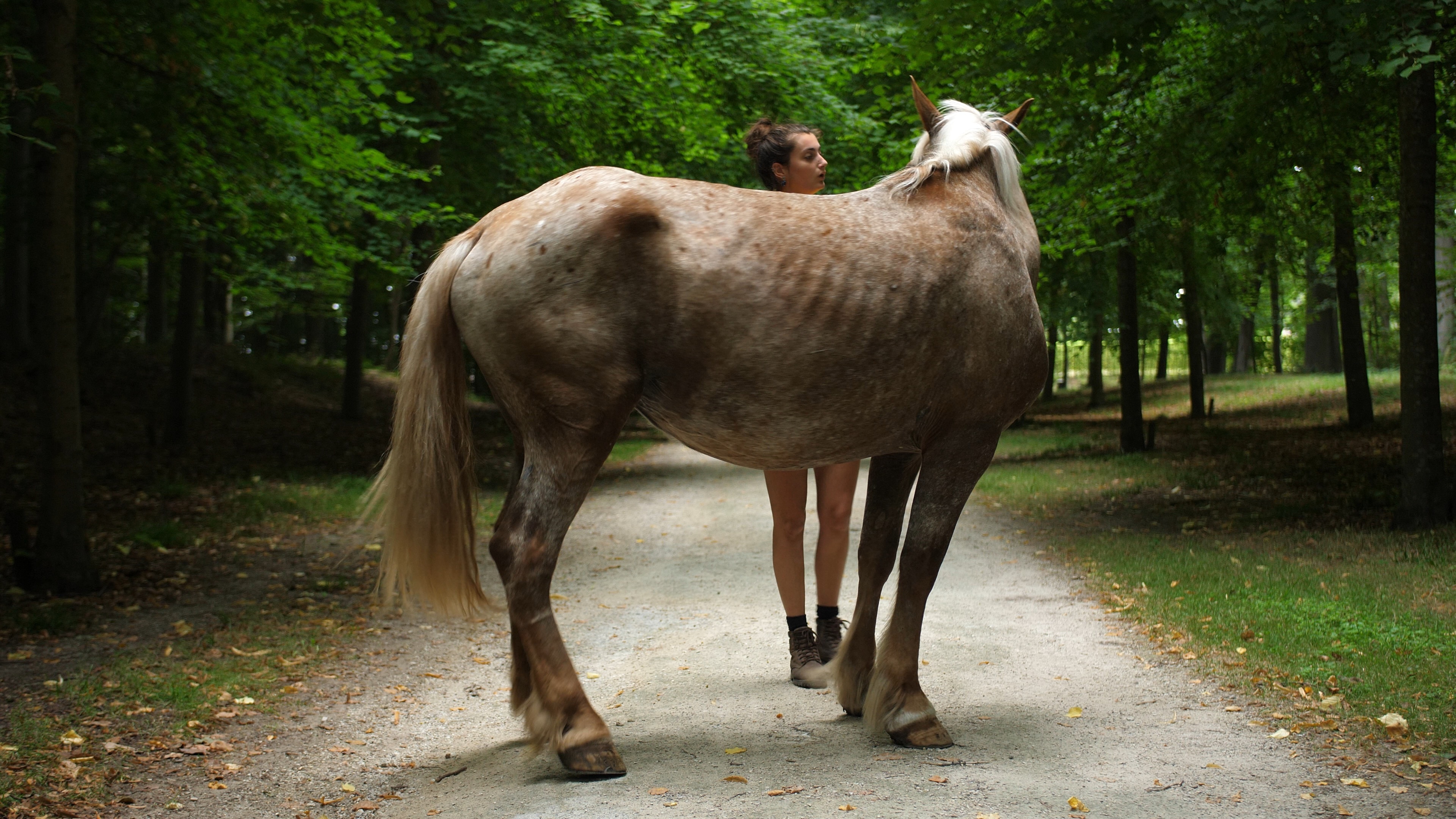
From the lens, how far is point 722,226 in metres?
3.52

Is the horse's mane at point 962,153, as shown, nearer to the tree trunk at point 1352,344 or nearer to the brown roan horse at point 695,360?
the brown roan horse at point 695,360

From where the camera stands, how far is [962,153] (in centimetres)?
400

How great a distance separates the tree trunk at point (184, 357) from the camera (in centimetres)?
1488

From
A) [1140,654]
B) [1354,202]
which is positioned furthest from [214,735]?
[1354,202]

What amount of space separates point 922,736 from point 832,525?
137 cm

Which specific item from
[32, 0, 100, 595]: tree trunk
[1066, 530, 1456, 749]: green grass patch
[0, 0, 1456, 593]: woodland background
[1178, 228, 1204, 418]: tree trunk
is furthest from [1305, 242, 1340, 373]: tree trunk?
[32, 0, 100, 595]: tree trunk

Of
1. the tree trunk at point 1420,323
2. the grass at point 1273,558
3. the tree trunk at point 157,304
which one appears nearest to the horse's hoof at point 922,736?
the grass at point 1273,558

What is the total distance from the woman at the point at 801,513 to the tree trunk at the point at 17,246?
272 inches

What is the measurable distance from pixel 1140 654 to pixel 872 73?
11.9 metres

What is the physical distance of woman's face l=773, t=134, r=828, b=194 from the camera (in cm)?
485

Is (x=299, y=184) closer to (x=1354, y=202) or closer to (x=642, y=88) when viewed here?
(x=642, y=88)

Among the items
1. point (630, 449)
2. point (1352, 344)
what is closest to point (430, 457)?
point (1352, 344)

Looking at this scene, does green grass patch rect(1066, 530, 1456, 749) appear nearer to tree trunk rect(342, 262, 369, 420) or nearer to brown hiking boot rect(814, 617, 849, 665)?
brown hiking boot rect(814, 617, 849, 665)

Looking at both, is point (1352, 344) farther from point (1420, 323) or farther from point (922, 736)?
point (922, 736)
